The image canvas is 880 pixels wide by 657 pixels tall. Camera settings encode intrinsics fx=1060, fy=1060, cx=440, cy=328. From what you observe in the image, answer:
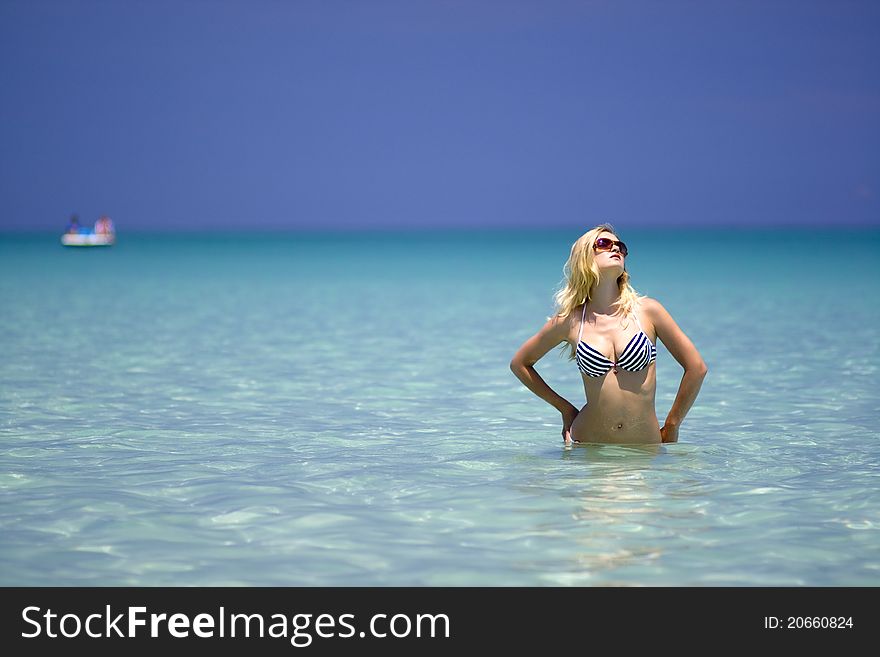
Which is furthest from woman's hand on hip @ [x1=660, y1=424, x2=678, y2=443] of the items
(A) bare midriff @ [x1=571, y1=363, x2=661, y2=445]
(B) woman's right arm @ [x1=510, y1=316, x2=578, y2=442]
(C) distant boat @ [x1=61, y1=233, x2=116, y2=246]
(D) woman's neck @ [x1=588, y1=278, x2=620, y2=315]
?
(C) distant boat @ [x1=61, y1=233, x2=116, y2=246]

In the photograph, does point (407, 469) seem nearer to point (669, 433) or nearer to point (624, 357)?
point (624, 357)

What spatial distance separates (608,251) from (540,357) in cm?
87

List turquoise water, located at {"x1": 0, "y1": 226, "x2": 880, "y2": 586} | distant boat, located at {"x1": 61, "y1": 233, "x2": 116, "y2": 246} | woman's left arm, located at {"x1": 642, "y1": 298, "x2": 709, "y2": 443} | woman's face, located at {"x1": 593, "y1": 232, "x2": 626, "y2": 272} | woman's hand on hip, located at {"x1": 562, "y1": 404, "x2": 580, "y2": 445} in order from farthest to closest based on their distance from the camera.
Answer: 1. distant boat, located at {"x1": 61, "y1": 233, "x2": 116, "y2": 246}
2. woman's hand on hip, located at {"x1": 562, "y1": 404, "x2": 580, "y2": 445}
3. woman's left arm, located at {"x1": 642, "y1": 298, "x2": 709, "y2": 443}
4. woman's face, located at {"x1": 593, "y1": 232, "x2": 626, "y2": 272}
5. turquoise water, located at {"x1": 0, "y1": 226, "x2": 880, "y2": 586}

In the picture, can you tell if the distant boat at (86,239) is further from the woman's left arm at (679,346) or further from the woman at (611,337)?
the woman's left arm at (679,346)

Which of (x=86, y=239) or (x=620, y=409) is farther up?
(x=86, y=239)

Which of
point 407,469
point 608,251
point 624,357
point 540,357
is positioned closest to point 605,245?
point 608,251

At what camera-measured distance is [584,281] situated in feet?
23.8

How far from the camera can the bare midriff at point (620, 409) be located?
732 cm

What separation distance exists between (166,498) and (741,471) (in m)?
3.91

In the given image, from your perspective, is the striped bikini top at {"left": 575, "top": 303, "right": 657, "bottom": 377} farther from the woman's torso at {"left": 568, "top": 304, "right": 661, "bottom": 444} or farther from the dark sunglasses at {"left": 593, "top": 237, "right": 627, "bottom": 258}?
the dark sunglasses at {"left": 593, "top": 237, "right": 627, "bottom": 258}

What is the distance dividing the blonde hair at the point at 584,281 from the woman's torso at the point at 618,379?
2.5 inches

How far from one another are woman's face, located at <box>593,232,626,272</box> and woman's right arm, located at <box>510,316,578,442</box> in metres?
0.48

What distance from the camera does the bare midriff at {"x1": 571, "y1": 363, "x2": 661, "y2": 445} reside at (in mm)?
7316

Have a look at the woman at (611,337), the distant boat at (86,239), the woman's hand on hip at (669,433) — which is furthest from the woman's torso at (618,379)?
the distant boat at (86,239)
